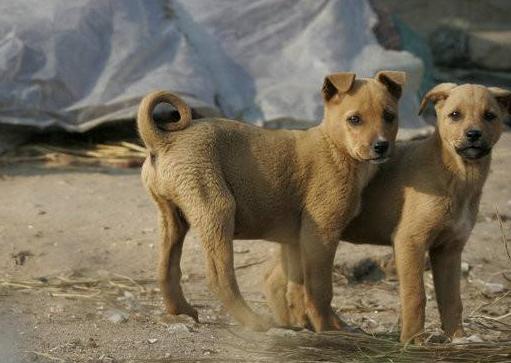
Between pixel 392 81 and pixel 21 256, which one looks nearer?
pixel 392 81

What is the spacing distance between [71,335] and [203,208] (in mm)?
1013

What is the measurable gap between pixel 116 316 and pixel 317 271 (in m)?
1.23

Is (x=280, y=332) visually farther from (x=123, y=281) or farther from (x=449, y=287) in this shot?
(x=123, y=281)

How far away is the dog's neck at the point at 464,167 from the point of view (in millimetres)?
6668

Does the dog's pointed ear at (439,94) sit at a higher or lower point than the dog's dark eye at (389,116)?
higher

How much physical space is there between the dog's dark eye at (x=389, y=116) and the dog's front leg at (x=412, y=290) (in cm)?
71

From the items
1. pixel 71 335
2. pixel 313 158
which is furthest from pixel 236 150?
pixel 71 335

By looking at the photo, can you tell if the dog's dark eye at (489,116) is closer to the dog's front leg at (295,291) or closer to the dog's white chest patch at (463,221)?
the dog's white chest patch at (463,221)

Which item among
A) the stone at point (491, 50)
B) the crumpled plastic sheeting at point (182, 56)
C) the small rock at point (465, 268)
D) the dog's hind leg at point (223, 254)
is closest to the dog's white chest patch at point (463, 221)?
the dog's hind leg at point (223, 254)

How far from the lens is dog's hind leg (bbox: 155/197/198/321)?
6.58 metres

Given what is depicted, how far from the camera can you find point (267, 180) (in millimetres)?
6660

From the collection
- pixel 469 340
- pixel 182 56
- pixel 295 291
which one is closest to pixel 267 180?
pixel 295 291

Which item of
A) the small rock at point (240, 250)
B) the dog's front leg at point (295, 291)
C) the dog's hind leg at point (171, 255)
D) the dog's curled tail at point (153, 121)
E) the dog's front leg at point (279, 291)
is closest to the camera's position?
the dog's curled tail at point (153, 121)

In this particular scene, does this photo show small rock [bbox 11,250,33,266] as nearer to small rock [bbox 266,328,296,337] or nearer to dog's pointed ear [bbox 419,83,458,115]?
small rock [bbox 266,328,296,337]
